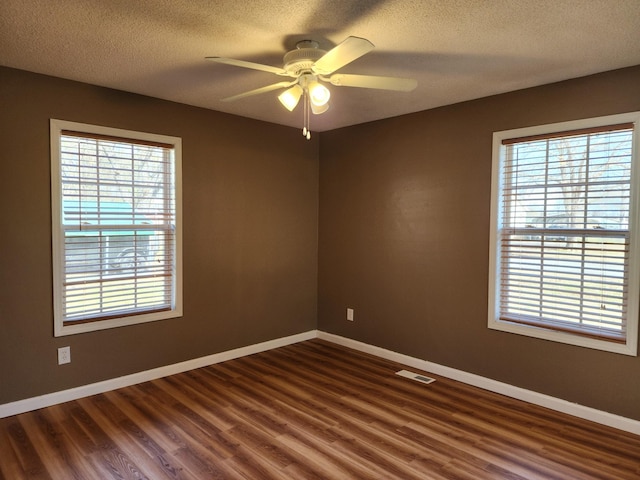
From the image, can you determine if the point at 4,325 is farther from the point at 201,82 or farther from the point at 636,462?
the point at 636,462

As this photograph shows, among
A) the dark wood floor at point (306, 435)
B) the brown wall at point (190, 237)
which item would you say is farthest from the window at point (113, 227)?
the dark wood floor at point (306, 435)

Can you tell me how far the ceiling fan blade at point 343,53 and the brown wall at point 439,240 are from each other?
71.4 inches

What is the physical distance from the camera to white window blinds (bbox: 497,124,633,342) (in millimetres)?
2809

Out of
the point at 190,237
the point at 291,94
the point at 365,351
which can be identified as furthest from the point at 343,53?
the point at 365,351

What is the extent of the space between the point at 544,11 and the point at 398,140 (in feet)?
6.72

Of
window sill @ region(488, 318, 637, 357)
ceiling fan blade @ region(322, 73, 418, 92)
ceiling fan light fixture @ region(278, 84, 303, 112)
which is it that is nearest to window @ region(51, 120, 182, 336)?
ceiling fan light fixture @ region(278, 84, 303, 112)

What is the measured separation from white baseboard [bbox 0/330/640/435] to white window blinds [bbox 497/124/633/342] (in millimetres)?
543

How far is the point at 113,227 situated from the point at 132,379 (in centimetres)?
126

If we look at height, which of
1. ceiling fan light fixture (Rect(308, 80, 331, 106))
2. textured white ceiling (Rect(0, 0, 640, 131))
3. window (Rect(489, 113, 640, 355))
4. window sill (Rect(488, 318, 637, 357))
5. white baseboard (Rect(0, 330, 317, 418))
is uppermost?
textured white ceiling (Rect(0, 0, 640, 131))

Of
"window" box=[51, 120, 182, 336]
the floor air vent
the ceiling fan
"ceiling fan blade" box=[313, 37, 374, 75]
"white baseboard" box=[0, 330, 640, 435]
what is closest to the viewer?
"ceiling fan blade" box=[313, 37, 374, 75]

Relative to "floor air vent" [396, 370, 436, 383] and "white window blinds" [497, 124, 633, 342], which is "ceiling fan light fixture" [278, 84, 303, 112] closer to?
"white window blinds" [497, 124, 633, 342]

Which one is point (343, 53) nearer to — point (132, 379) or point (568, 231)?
point (568, 231)

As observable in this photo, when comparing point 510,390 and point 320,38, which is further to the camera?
point 510,390

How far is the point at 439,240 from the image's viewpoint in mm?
3773
